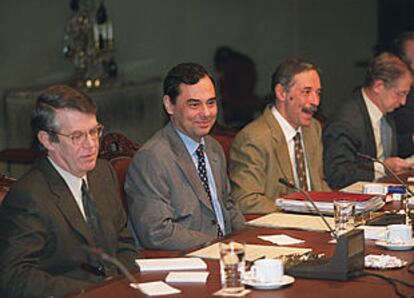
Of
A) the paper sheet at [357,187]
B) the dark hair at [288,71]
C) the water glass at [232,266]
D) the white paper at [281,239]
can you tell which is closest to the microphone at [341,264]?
the water glass at [232,266]

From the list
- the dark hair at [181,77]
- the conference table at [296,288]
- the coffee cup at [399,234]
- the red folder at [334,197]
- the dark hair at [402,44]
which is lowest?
the conference table at [296,288]

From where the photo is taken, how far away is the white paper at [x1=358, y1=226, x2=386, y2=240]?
12.2 feet

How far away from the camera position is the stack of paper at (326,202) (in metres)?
4.17

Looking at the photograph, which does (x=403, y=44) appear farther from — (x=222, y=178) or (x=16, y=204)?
(x=16, y=204)

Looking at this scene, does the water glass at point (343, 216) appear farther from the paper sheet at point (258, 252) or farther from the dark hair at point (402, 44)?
the dark hair at point (402, 44)

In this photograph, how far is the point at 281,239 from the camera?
3742mm

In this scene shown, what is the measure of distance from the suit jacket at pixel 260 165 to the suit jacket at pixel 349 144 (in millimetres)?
523

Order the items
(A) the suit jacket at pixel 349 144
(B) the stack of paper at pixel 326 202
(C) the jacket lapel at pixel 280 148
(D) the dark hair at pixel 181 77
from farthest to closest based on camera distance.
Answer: (A) the suit jacket at pixel 349 144 → (C) the jacket lapel at pixel 280 148 → (D) the dark hair at pixel 181 77 → (B) the stack of paper at pixel 326 202

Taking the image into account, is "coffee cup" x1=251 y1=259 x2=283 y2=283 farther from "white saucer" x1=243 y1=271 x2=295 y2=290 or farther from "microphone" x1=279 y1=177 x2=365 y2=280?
"microphone" x1=279 y1=177 x2=365 y2=280

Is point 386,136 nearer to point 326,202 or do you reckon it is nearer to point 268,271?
point 326,202

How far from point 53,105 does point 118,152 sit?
0.90 meters

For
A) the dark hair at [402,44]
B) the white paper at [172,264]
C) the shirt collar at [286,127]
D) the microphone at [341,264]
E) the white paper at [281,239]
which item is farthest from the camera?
the dark hair at [402,44]

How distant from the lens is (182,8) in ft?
30.7

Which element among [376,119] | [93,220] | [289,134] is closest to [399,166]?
[376,119]
